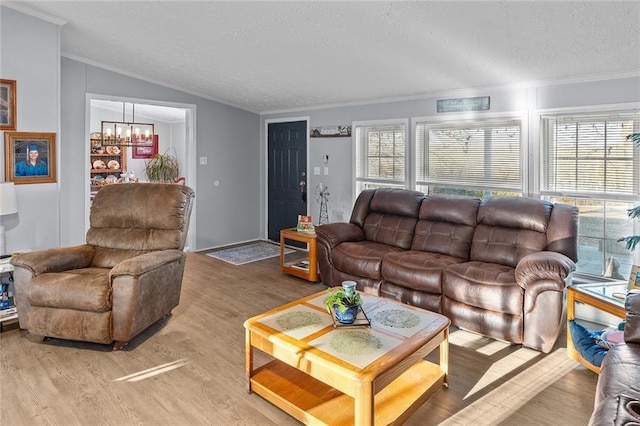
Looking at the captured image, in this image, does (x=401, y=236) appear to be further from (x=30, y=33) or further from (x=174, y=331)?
(x=30, y=33)

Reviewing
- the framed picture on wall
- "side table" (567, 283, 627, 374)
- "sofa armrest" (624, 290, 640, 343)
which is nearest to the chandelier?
the framed picture on wall

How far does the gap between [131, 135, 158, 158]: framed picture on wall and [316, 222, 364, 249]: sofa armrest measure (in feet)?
20.4

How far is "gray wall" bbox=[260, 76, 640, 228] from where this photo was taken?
3.59 metres

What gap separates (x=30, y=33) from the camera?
378 centimetres

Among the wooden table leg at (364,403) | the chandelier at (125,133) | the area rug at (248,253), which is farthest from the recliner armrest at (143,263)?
the chandelier at (125,133)

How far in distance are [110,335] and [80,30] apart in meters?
2.96

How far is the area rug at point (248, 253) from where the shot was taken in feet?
19.0

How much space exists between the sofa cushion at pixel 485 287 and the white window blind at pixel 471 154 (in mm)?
1288

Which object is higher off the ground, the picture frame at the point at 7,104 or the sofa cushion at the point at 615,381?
the picture frame at the point at 7,104

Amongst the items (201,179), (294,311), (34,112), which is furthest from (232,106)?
(294,311)

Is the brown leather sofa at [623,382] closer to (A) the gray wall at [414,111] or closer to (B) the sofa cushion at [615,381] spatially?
(B) the sofa cushion at [615,381]

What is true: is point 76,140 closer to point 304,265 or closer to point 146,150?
point 304,265

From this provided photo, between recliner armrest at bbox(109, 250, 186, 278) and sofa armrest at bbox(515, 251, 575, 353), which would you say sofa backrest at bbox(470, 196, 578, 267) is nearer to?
sofa armrest at bbox(515, 251, 575, 353)

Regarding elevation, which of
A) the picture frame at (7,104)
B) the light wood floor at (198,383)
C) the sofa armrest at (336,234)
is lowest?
the light wood floor at (198,383)
